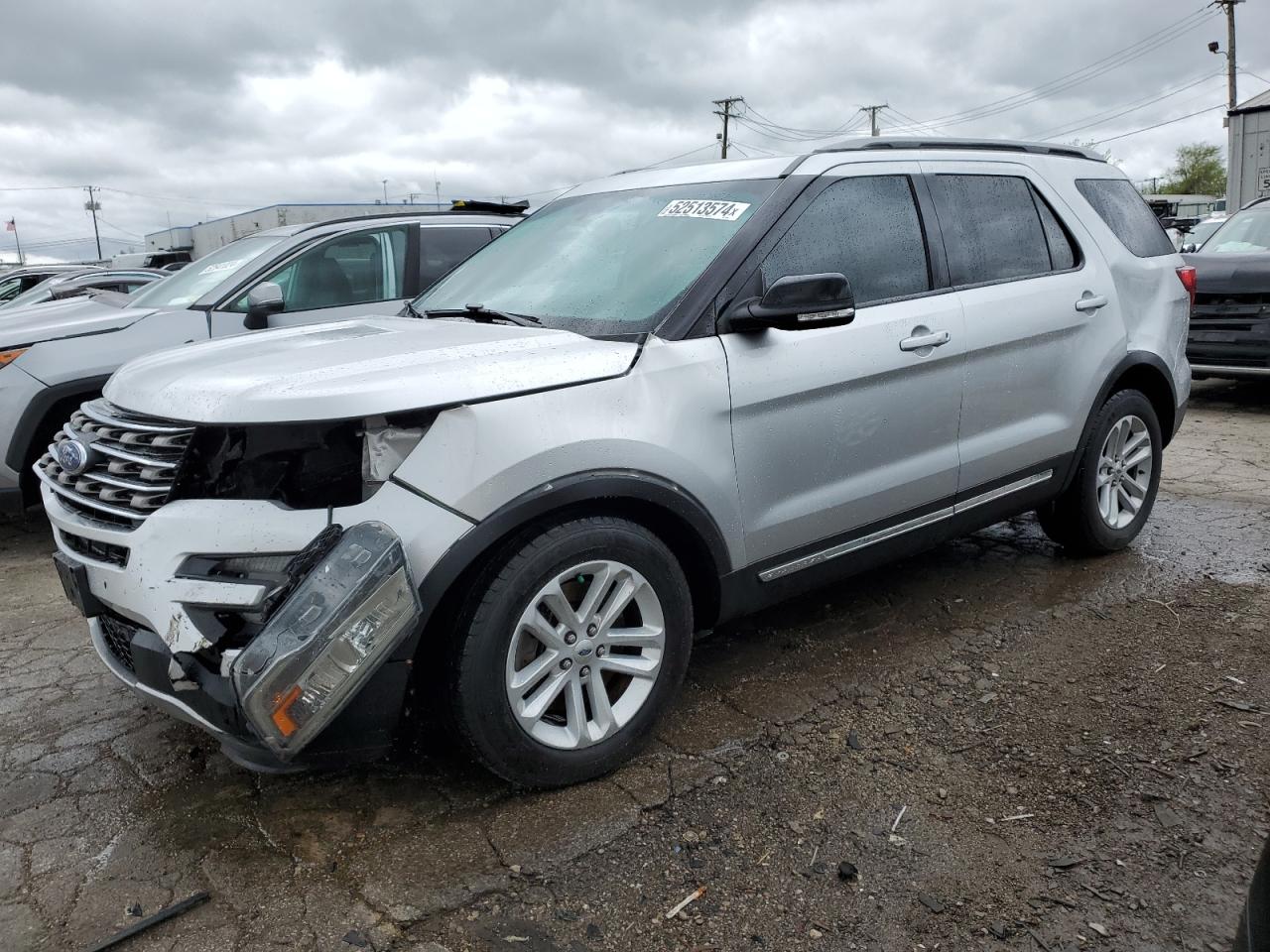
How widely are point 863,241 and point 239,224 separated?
43162 mm

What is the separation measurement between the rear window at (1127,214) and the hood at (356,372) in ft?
8.97

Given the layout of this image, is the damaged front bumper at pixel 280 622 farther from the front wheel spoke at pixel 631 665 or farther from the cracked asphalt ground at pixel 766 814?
the front wheel spoke at pixel 631 665

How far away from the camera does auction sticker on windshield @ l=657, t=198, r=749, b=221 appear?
3.23 meters

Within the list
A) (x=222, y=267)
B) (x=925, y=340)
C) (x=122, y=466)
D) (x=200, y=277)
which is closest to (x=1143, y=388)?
(x=925, y=340)

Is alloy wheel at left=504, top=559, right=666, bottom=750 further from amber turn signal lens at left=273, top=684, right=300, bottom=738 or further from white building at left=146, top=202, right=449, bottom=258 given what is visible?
white building at left=146, top=202, right=449, bottom=258

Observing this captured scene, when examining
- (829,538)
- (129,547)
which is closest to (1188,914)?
(829,538)

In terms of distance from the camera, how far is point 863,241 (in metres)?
3.45

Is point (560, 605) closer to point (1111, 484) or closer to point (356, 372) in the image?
point (356, 372)

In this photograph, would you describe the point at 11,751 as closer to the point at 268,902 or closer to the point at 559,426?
the point at 268,902

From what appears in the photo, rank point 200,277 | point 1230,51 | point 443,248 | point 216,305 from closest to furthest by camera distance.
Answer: point 216,305 < point 200,277 < point 443,248 < point 1230,51

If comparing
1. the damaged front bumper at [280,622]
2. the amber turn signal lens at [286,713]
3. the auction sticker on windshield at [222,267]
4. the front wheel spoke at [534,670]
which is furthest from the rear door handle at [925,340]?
the auction sticker on windshield at [222,267]

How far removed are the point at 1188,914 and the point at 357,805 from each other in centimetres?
212

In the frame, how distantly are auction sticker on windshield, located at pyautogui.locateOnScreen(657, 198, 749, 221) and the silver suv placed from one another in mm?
13

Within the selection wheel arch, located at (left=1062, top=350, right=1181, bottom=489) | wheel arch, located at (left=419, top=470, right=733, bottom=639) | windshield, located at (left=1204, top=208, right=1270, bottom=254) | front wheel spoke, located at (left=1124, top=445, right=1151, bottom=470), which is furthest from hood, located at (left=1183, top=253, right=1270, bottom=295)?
wheel arch, located at (left=419, top=470, right=733, bottom=639)
